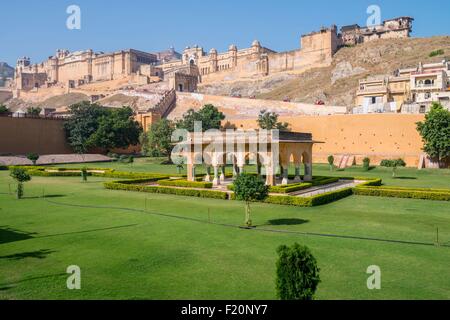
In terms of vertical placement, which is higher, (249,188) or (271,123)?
(271,123)

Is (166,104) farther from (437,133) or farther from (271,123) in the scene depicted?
(437,133)

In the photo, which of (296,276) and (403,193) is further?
(403,193)

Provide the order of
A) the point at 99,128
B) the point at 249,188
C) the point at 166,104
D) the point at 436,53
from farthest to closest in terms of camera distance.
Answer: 1. the point at 166,104
2. the point at 436,53
3. the point at 99,128
4. the point at 249,188

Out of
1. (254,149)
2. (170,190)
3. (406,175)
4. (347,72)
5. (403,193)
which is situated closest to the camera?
(403,193)

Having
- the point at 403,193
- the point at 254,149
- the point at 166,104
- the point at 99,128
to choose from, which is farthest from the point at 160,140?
the point at 403,193

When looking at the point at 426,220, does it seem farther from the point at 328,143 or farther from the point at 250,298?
the point at 328,143

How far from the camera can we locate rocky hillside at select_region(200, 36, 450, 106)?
63.4 m

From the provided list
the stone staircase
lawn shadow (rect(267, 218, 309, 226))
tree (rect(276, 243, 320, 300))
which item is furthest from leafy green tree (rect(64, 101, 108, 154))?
tree (rect(276, 243, 320, 300))

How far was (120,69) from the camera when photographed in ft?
324

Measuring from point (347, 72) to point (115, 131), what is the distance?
1582 inches

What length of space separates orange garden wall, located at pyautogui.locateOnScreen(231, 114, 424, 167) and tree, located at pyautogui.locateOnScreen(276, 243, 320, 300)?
115ft

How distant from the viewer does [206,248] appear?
36.9 ft

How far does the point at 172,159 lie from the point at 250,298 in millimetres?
38665

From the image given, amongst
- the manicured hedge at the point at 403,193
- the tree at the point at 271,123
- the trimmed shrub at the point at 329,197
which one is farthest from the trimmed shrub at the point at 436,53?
the trimmed shrub at the point at 329,197
